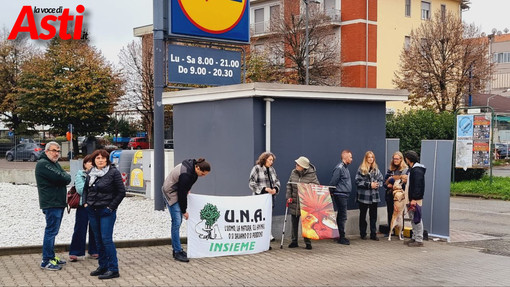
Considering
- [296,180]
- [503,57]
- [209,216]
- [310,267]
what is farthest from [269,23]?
[503,57]

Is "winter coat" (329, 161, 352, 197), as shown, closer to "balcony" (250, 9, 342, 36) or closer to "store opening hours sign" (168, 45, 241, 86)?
"store opening hours sign" (168, 45, 241, 86)

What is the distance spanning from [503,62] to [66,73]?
196 ft

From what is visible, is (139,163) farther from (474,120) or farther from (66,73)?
(66,73)

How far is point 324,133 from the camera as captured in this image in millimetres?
12047

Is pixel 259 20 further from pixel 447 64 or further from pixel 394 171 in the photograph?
pixel 394 171

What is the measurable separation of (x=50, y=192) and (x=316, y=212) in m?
4.56

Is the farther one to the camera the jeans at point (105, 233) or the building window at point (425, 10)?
the building window at point (425, 10)

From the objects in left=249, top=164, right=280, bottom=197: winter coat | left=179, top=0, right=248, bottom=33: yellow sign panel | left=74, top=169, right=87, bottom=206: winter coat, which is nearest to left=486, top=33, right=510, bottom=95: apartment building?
left=179, top=0, right=248, bottom=33: yellow sign panel

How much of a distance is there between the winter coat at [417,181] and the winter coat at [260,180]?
2516 millimetres

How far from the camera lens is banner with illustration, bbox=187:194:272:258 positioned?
31.7 feet

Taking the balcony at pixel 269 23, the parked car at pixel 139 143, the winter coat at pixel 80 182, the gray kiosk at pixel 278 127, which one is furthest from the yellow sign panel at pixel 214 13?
the parked car at pixel 139 143

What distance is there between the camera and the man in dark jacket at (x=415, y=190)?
11039mm

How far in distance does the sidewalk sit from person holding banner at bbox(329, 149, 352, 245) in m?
0.63

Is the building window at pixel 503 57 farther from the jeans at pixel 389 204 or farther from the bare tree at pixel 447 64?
the jeans at pixel 389 204
